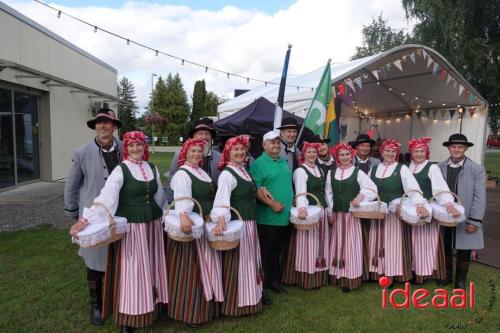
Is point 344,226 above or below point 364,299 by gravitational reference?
above

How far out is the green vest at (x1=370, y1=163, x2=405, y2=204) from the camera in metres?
3.67

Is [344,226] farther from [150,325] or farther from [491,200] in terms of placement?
[491,200]

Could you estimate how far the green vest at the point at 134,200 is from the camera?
8.80 ft

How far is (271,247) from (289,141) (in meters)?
1.10

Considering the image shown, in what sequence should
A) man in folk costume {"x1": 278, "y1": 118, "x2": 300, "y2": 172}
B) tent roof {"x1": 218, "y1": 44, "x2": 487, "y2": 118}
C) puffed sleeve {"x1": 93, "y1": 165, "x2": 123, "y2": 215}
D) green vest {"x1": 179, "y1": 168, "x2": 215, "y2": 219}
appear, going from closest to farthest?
puffed sleeve {"x1": 93, "y1": 165, "x2": 123, "y2": 215} < green vest {"x1": 179, "y1": 168, "x2": 215, "y2": 219} < man in folk costume {"x1": 278, "y1": 118, "x2": 300, "y2": 172} < tent roof {"x1": 218, "y1": 44, "x2": 487, "y2": 118}

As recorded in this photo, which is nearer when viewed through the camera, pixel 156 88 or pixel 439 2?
pixel 439 2

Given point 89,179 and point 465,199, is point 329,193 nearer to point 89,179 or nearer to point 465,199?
point 465,199

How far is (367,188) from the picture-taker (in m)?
3.54

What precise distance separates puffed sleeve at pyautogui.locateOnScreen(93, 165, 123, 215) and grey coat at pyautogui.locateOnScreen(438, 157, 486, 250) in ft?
10.6

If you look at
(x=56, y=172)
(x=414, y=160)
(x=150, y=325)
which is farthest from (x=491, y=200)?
(x=56, y=172)

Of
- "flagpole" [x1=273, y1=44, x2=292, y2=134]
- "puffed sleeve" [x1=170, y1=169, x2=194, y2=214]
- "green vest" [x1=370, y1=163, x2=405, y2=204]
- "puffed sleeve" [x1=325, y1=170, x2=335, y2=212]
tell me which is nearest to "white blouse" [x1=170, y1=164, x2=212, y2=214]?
"puffed sleeve" [x1=170, y1=169, x2=194, y2=214]

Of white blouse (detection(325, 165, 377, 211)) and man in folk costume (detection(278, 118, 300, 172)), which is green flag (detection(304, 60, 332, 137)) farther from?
white blouse (detection(325, 165, 377, 211))

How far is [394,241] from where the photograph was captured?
3.72m

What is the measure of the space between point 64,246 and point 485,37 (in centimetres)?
1463
